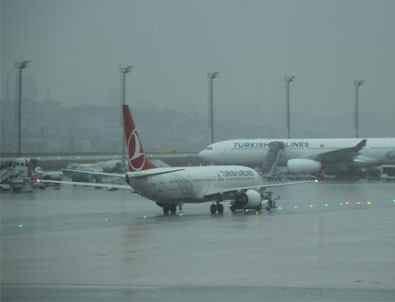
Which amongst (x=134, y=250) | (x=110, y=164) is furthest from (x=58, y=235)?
(x=110, y=164)

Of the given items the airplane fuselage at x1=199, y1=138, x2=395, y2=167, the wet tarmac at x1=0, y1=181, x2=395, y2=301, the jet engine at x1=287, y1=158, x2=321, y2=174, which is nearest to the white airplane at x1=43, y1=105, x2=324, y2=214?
the wet tarmac at x1=0, y1=181, x2=395, y2=301

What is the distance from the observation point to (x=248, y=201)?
44.3 m

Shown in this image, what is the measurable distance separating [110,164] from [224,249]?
230 ft

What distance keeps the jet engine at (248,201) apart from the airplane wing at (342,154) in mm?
44583

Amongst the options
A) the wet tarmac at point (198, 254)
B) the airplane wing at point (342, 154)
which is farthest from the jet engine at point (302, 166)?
the wet tarmac at point (198, 254)

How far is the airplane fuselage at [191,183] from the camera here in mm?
41000

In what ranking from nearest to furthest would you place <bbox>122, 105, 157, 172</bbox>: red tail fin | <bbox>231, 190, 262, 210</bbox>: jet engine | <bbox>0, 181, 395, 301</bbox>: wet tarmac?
<bbox>0, 181, 395, 301</bbox>: wet tarmac
<bbox>122, 105, 157, 172</bbox>: red tail fin
<bbox>231, 190, 262, 210</bbox>: jet engine


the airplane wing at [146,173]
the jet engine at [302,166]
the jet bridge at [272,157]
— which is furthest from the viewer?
the jet bridge at [272,157]

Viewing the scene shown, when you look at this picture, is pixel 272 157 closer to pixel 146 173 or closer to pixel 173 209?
pixel 173 209

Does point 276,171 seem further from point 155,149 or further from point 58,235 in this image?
point 155,149

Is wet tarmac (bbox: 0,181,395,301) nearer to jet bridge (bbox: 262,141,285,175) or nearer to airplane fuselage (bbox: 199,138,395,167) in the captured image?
jet bridge (bbox: 262,141,285,175)

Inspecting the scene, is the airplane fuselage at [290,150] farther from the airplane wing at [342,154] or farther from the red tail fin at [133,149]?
the red tail fin at [133,149]

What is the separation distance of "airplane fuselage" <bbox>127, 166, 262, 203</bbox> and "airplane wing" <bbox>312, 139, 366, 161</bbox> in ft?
137

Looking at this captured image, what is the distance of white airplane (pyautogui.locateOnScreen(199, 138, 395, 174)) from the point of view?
88812 mm
